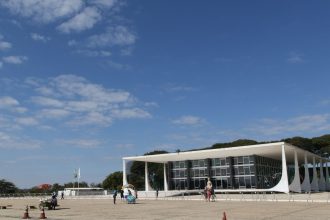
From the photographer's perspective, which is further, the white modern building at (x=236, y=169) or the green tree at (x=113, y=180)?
the green tree at (x=113, y=180)

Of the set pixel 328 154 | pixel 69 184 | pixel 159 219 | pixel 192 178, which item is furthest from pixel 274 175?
pixel 69 184

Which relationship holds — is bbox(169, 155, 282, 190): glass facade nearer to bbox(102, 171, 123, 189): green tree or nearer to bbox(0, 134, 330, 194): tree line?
bbox(0, 134, 330, 194): tree line

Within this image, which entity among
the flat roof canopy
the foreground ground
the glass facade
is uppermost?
the flat roof canopy

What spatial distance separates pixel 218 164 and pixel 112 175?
5013 centimetres

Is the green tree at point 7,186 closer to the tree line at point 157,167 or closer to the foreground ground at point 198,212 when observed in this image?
the tree line at point 157,167

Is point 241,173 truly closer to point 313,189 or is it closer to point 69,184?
point 313,189

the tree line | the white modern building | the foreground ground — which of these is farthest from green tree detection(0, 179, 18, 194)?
the foreground ground

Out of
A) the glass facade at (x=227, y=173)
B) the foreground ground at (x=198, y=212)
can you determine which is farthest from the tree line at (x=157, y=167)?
the foreground ground at (x=198, y=212)

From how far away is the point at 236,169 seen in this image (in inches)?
2355

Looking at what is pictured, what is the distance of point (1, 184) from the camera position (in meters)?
116

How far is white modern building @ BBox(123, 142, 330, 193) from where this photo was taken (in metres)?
53.9

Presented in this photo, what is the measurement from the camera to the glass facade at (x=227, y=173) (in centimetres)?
5828

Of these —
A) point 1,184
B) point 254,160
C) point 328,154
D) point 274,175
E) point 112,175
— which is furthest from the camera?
point 1,184

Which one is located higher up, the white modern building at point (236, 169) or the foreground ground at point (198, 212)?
the white modern building at point (236, 169)
